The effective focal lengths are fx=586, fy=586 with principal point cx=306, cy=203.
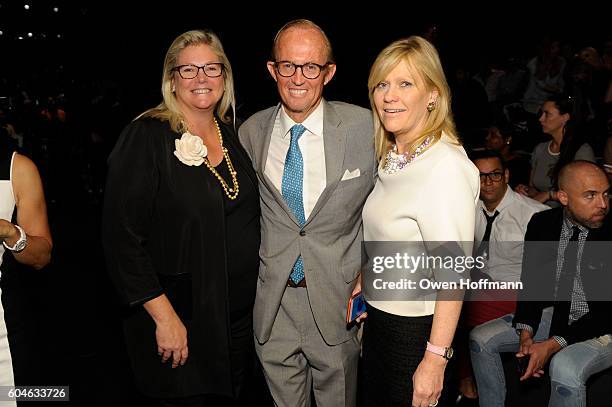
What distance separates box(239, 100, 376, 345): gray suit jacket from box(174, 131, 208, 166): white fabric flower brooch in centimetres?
29

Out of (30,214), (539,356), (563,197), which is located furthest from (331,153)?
(539,356)

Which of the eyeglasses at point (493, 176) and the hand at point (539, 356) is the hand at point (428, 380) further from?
the eyeglasses at point (493, 176)

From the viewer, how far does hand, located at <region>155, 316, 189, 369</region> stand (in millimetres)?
2164

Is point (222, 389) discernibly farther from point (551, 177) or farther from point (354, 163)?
point (551, 177)

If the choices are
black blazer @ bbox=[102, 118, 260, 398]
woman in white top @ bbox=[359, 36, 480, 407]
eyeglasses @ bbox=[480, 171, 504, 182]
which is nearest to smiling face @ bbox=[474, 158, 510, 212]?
eyeglasses @ bbox=[480, 171, 504, 182]

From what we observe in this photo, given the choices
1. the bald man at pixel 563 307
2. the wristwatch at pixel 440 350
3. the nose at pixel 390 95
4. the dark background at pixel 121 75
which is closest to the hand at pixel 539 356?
the bald man at pixel 563 307

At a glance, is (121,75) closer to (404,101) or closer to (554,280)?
(554,280)

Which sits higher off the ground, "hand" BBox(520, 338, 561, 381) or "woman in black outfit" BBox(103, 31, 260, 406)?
"woman in black outfit" BBox(103, 31, 260, 406)

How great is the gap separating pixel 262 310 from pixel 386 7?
20.1 feet

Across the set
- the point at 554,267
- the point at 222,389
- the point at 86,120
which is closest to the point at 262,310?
the point at 222,389

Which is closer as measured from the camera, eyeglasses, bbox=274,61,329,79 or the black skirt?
the black skirt

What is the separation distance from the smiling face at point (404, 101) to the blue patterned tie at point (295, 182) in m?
0.40

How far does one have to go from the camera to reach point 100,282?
5.00 m

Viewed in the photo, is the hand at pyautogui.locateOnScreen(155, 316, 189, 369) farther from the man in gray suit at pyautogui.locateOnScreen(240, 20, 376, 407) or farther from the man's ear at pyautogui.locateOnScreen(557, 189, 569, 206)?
the man's ear at pyautogui.locateOnScreen(557, 189, 569, 206)
